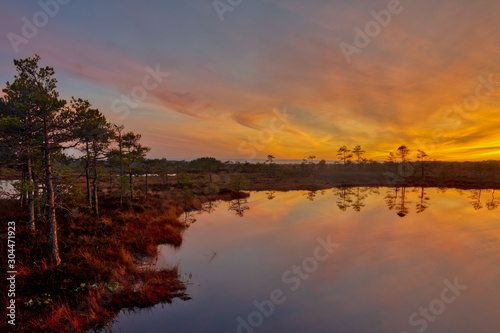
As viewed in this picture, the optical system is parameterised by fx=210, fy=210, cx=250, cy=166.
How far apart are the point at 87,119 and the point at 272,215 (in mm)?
21358

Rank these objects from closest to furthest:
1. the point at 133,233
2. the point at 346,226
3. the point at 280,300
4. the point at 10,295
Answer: the point at 10,295
the point at 280,300
the point at 133,233
the point at 346,226

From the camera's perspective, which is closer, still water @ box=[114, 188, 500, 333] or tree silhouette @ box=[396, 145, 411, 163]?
still water @ box=[114, 188, 500, 333]

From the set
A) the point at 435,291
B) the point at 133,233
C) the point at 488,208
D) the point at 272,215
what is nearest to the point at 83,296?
the point at 133,233

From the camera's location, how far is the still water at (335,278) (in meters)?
8.41

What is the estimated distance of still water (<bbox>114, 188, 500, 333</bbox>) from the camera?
8406 millimetres

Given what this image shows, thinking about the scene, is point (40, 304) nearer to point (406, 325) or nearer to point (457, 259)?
point (406, 325)

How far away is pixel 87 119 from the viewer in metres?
10.6

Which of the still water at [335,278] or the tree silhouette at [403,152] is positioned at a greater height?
the tree silhouette at [403,152]

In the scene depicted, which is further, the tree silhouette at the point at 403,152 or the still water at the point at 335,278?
the tree silhouette at the point at 403,152

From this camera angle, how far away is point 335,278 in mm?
11734

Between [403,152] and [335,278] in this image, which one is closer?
[335,278]

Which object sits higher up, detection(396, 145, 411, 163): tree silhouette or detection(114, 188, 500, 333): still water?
detection(396, 145, 411, 163): tree silhouette

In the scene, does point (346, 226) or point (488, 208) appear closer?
point (346, 226)

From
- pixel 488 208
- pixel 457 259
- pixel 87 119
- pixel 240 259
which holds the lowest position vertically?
pixel 240 259
